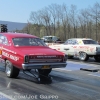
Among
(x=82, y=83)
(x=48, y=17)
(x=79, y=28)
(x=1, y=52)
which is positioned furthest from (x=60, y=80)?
(x=48, y=17)

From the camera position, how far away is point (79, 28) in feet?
196

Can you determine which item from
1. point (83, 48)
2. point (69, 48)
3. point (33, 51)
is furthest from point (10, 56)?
point (69, 48)

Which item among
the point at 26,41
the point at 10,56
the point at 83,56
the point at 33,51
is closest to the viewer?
the point at 33,51

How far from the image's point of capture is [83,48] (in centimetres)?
1755

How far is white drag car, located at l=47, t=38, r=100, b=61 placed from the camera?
16873mm

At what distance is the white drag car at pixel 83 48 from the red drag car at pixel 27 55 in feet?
22.9

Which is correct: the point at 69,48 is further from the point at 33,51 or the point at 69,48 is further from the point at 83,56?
the point at 33,51

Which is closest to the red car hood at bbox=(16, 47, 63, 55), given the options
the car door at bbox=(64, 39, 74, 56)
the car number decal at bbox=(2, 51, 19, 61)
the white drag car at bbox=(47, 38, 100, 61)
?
the car number decal at bbox=(2, 51, 19, 61)

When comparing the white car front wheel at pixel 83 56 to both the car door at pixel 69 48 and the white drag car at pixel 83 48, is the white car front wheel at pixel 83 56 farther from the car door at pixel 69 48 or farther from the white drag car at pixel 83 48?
the car door at pixel 69 48

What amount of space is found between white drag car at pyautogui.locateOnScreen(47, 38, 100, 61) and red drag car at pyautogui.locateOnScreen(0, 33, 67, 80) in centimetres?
699

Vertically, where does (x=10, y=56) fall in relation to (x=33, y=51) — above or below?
below

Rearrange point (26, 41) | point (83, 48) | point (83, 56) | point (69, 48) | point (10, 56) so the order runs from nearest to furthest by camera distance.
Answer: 1. point (10, 56)
2. point (26, 41)
3. point (83, 48)
4. point (83, 56)
5. point (69, 48)

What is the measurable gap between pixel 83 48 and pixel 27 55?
30.4 feet

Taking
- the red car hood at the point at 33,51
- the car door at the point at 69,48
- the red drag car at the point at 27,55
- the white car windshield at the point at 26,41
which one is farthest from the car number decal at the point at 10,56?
the car door at the point at 69,48
